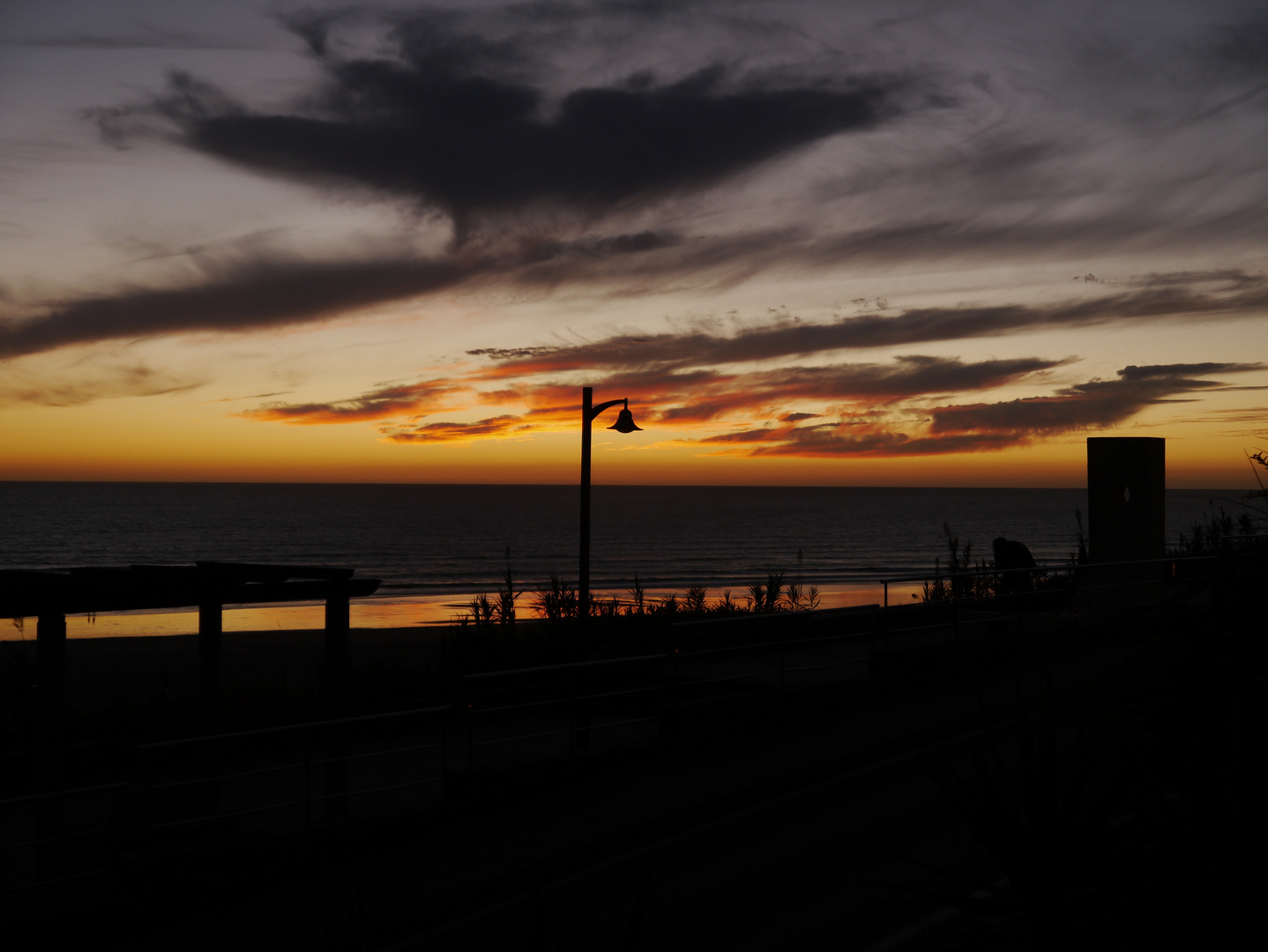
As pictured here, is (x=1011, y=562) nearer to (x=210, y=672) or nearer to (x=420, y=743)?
(x=420, y=743)

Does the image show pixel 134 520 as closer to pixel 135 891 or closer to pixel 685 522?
pixel 685 522

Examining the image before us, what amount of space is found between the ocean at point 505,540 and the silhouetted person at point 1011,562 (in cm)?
1844

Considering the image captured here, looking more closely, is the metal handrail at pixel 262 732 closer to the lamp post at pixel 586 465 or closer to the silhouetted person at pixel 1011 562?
the lamp post at pixel 586 465

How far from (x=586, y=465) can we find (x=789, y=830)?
6.52 meters

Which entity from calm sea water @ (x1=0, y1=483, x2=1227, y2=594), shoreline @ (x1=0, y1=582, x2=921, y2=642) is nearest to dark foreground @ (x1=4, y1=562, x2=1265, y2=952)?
shoreline @ (x1=0, y1=582, x2=921, y2=642)

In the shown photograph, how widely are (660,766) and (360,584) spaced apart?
4.07 metres

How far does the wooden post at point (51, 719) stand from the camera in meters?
7.43

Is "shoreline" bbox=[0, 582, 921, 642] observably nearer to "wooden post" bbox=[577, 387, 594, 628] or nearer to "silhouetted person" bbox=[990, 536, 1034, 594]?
"silhouetted person" bbox=[990, 536, 1034, 594]

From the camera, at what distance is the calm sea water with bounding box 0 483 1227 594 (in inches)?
2781

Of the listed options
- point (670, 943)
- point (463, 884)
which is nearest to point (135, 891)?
point (463, 884)

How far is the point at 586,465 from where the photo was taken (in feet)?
46.1

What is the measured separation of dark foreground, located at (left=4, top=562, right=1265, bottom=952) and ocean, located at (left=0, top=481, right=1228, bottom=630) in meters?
28.3

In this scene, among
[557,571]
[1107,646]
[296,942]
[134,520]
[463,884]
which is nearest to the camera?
[296,942]

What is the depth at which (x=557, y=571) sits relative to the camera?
69500 millimetres
